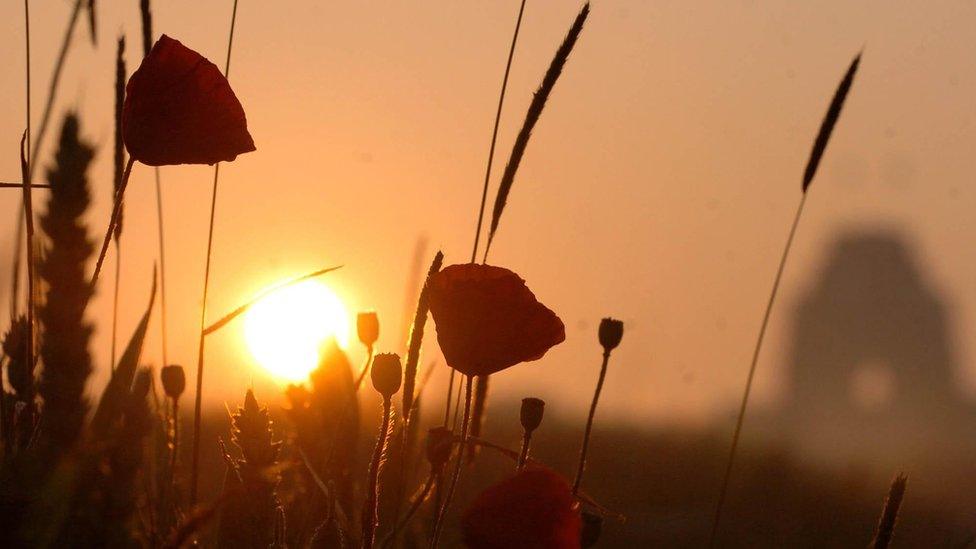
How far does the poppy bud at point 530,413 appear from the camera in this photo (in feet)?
3.67

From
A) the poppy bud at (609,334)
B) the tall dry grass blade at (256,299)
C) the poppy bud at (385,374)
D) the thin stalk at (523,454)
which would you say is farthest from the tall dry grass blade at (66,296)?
Result: the poppy bud at (609,334)

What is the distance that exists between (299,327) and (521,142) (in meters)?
0.36

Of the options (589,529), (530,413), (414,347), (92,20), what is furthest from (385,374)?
(92,20)

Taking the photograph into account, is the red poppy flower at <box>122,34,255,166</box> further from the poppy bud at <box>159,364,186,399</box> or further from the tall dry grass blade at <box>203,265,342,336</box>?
the poppy bud at <box>159,364,186,399</box>

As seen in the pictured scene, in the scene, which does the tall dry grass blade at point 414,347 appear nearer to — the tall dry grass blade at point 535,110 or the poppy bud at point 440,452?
the poppy bud at point 440,452

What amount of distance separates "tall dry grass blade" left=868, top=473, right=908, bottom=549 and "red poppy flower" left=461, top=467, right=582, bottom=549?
0.91 feet

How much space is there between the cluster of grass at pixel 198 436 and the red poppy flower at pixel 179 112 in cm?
4

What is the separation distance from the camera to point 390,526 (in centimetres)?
126

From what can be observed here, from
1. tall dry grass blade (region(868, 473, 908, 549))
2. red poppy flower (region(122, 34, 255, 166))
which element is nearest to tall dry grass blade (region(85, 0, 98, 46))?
red poppy flower (region(122, 34, 255, 166))

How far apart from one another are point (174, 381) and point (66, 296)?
147 millimetres

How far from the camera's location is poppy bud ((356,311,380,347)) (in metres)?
1.34

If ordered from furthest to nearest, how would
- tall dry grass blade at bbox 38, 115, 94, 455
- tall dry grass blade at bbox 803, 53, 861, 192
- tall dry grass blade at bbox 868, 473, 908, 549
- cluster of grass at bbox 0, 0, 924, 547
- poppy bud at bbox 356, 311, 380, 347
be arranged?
tall dry grass blade at bbox 803, 53, 861, 192
poppy bud at bbox 356, 311, 380, 347
tall dry grass blade at bbox 38, 115, 94, 455
tall dry grass blade at bbox 868, 473, 908, 549
cluster of grass at bbox 0, 0, 924, 547

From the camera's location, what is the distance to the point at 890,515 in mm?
986

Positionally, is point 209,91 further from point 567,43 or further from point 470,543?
point 470,543
